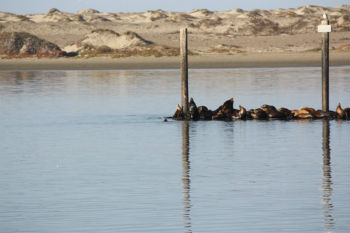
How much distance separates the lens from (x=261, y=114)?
2336 centimetres

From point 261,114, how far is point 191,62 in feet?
102

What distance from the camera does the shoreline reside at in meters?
52.2

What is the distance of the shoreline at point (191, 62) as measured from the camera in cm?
5216

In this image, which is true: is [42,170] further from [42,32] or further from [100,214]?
[42,32]

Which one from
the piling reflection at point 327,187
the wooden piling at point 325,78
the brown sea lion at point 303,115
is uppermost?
the wooden piling at point 325,78

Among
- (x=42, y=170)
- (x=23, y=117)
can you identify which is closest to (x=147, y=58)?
(x=23, y=117)

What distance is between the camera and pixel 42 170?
1520cm

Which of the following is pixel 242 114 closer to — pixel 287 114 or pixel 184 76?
pixel 287 114

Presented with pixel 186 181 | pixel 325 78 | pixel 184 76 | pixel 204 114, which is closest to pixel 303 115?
pixel 325 78

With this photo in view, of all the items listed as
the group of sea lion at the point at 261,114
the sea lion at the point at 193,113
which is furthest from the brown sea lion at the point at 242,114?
the sea lion at the point at 193,113

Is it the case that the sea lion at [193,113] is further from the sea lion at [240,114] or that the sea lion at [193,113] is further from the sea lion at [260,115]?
the sea lion at [260,115]

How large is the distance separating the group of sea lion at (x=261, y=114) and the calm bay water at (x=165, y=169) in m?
0.51

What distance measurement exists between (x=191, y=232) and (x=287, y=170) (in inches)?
188

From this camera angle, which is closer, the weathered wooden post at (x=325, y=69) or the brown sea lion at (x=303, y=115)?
the brown sea lion at (x=303, y=115)
